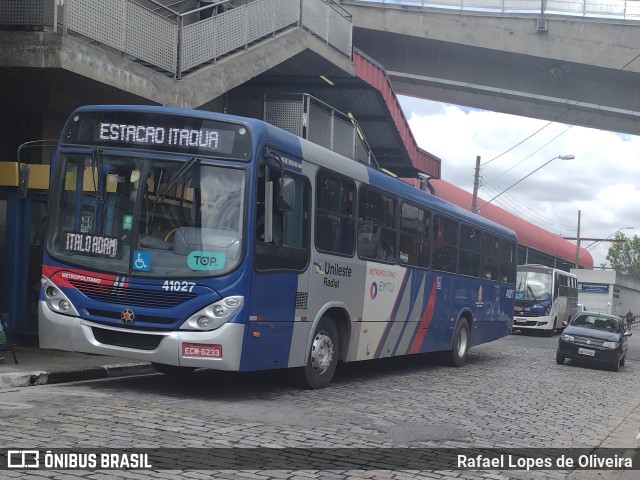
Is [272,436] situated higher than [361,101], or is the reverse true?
[361,101]

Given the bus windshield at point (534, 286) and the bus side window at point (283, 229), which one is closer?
the bus side window at point (283, 229)

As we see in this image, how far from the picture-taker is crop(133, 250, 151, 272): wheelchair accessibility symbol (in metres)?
9.27

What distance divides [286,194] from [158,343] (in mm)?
2222

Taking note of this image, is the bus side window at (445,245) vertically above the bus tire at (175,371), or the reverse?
the bus side window at (445,245)

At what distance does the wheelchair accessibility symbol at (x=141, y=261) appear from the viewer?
9.27 m

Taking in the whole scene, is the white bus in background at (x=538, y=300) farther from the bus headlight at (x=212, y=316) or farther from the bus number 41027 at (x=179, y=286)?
the bus number 41027 at (x=179, y=286)

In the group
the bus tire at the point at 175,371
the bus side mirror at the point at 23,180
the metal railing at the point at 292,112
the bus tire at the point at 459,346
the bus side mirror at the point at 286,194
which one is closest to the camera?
the bus side mirror at the point at 286,194

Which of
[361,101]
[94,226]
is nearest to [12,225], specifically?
[94,226]

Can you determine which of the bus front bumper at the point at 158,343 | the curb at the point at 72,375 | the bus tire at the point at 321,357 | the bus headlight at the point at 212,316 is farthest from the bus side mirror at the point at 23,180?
the bus tire at the point at 321,357

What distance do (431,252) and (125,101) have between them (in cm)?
606

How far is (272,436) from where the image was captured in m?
7.68

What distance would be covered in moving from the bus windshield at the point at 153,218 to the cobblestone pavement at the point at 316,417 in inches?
60.2

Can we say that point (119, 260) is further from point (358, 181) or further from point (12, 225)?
point (12, 225)

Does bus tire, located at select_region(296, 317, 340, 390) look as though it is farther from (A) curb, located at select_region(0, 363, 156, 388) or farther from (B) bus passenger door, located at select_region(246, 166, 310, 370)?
(A) curb, located at select_region(0, 363, 156, 388)
